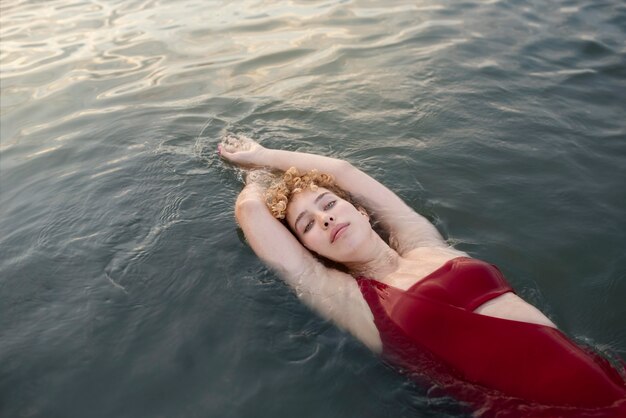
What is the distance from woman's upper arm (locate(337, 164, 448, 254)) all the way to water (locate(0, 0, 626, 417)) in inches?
19.4

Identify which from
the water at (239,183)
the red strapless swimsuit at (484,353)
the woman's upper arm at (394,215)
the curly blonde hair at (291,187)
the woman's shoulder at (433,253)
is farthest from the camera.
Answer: the woman's upper arm at (394,215)

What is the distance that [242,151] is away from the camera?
562 centimetres

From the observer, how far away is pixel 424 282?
140 inches

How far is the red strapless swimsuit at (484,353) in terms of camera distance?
116 inches

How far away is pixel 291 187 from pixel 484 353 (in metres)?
1.97

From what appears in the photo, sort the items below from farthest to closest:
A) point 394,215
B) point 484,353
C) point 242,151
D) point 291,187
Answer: point 242,151 < point 394,215 < point 291,187 < point 484,353

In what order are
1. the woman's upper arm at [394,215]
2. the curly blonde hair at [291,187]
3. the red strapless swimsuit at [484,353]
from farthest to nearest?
the woman's upper arm at [394,215] < the curly blonde hair at [291,187] < the red strapless swimsuit at [484,353]

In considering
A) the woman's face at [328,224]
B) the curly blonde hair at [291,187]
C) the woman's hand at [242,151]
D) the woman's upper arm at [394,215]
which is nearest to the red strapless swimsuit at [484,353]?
the woman's face at [328,224]

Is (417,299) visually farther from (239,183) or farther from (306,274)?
(239,183)

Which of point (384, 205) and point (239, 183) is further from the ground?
point (384, 205)

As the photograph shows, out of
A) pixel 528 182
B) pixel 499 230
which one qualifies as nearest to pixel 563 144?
pixel 528 182

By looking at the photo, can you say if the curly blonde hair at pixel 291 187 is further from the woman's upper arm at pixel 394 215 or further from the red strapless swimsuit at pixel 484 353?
the red strapless swimsuit at pixel 484 353

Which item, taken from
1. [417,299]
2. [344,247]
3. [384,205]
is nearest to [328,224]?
[344,247]

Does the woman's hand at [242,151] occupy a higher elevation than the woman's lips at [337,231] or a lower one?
lower
